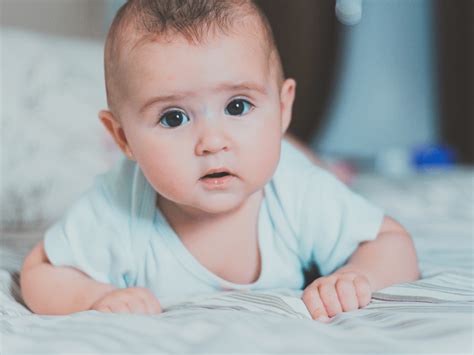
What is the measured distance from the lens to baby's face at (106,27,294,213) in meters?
0.88

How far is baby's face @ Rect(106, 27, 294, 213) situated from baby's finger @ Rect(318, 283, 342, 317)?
6.7 inches

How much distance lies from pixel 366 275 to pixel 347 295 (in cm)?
8

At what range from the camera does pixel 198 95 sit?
0.88 meters

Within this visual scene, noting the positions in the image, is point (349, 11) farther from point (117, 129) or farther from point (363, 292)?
point (363, 292)

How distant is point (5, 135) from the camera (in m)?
1.68

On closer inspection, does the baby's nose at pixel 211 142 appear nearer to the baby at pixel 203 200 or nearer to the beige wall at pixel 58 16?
the baby at pixel 203 200

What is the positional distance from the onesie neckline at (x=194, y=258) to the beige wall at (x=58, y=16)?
Result: 2159mm

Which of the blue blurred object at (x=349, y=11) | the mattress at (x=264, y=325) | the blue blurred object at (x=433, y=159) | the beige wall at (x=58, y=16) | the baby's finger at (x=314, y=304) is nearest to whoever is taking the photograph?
the mattress at (x=264, y=325)

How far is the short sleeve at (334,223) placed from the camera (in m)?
1.04

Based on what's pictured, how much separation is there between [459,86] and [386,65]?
1.57 feet

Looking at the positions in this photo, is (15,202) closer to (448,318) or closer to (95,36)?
(448,318)

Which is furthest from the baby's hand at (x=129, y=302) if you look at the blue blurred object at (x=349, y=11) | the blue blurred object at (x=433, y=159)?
the blue blurred object at (x=349, y=11)

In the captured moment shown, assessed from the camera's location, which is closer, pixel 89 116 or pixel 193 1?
pixel 193 1

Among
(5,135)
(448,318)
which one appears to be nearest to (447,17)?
(5,135)
